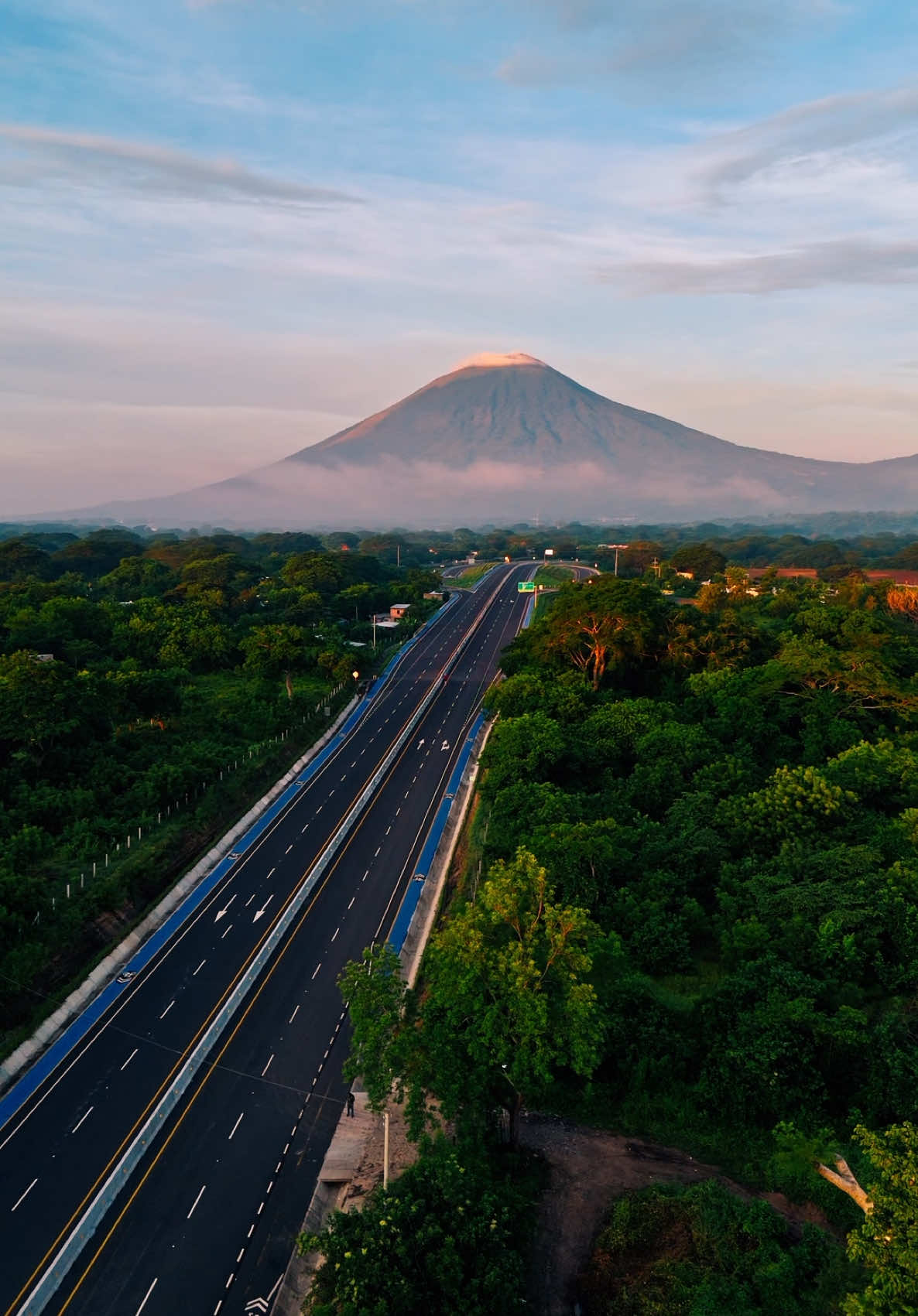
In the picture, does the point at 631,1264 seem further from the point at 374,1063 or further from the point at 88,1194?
the point at 88,1194

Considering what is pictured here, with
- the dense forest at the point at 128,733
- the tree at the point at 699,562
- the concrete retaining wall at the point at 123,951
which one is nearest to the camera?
the concrete retaining wall at the point at 123,951

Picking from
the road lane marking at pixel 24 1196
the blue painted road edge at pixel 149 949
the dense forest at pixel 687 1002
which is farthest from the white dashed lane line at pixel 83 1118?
the dense forest at pixel 687 1002

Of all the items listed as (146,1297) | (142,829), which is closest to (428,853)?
(142,829)

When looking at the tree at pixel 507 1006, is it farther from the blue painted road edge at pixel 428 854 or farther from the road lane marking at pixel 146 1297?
the blue painted road edge at pixel 428 854

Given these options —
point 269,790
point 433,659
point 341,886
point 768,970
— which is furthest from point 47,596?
point 768,970

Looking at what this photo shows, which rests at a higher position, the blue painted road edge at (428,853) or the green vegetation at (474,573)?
the green vegetation at (474,573)

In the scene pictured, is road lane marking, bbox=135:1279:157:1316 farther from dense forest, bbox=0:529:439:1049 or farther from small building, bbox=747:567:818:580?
small building, bbox=747:567:818:580

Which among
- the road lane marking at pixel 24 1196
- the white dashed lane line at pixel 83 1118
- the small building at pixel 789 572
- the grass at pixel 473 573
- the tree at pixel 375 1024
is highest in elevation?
the small building at pixel 789 572
